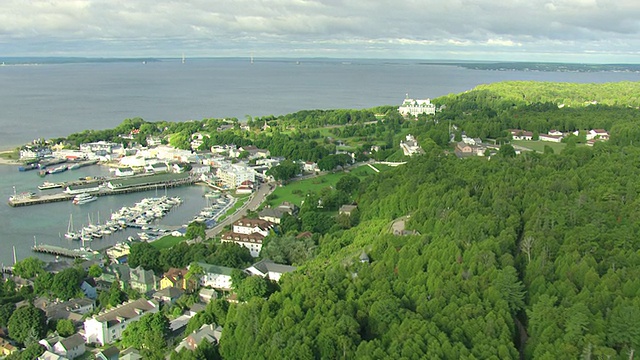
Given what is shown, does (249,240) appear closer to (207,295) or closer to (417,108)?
(207,295)

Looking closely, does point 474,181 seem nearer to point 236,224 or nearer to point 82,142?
point 236,224

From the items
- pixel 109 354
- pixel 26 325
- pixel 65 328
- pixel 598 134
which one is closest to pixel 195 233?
pixel 65 328

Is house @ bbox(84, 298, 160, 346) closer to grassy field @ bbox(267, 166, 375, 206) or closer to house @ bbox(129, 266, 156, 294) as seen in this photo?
house @ bbox(129, 266, 156, 294)

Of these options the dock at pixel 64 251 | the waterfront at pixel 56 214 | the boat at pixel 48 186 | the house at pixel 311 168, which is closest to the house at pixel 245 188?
the waterfront at pixel 56 214

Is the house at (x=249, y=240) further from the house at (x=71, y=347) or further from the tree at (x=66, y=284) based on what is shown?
the house at (x=71, y=347)

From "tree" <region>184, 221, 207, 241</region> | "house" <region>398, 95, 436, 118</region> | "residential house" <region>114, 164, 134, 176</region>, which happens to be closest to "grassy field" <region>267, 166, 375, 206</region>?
"tree" <region>184, 221, 207, 241</region>
